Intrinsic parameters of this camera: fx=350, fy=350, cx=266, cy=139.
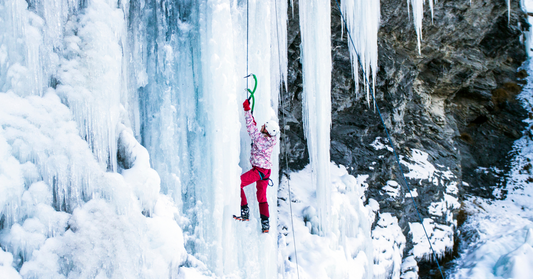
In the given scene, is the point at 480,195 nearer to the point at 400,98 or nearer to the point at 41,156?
the point at 400,98

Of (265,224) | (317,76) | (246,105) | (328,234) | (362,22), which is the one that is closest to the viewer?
(246,105)

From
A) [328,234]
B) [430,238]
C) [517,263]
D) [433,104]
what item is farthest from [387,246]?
[433,104]

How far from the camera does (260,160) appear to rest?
3.24 m

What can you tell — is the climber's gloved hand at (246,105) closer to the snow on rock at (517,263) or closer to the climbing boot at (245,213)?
the climbing boot at (245,213)

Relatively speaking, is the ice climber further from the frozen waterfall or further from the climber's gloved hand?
the frozen waterfall

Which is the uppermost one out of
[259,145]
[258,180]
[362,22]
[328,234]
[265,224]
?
[362,22]

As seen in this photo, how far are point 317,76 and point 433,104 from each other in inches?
225

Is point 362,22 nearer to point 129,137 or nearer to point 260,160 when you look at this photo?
point 260,160

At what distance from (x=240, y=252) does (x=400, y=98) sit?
538 cm

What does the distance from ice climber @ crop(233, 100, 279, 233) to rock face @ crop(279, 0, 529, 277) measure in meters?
1.97

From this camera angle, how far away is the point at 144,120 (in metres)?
2.87

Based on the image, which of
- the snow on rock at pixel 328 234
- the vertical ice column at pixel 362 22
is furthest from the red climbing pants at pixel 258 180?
Result: the vertical ice column at pixel 362 22

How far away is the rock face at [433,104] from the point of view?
6371mm

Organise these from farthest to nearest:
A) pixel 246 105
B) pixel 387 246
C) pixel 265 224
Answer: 1. pixel 387 246
2. pixel 265 224
3. pixel 246 105
